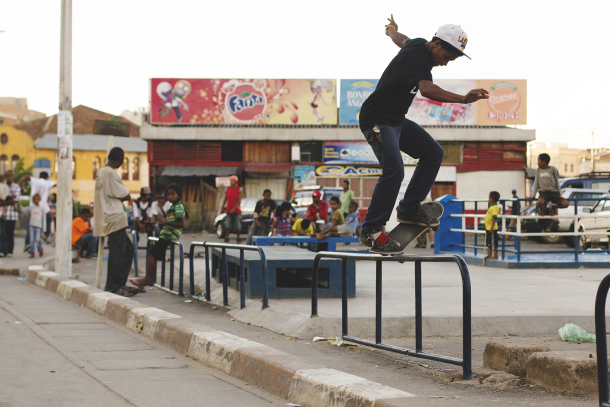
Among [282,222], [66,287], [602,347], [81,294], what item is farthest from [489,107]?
[602,347]

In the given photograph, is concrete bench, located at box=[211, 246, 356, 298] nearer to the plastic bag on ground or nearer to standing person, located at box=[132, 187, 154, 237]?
the plastic bag on ground

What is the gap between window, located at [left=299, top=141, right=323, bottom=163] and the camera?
36.9 metres

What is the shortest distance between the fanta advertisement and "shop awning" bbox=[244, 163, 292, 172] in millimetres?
Answer: 1656

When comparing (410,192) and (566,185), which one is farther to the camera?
(566,185)

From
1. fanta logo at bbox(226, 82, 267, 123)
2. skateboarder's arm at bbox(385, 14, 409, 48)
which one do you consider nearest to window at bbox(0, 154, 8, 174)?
fanta logo at bbox(226, 82, 267, 123)

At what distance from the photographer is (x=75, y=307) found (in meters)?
9.03

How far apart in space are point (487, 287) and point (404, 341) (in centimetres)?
378

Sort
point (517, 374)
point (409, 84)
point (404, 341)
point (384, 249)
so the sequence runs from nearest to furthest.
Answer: point (517, 374)
point (409, 84)
point (384, 249)
point (404, 341)

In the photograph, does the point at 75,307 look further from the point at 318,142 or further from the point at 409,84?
the point at 318,142

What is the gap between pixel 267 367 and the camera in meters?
4.71

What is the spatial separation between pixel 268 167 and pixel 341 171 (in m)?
3.84

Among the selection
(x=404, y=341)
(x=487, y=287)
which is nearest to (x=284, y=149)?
(x=487, y=287)

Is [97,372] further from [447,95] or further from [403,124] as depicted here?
[447,95]

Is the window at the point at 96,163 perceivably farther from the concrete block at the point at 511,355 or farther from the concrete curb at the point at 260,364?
the concrete block at the point at 511,355
